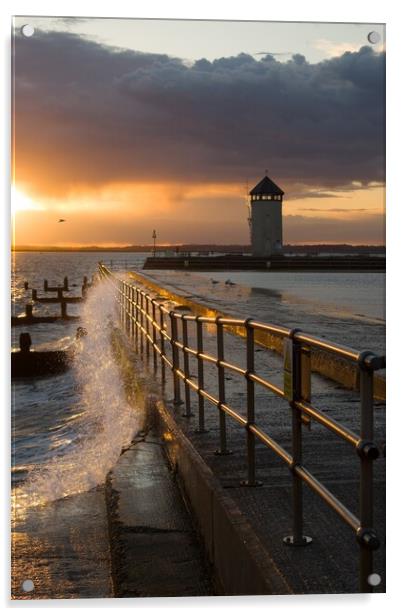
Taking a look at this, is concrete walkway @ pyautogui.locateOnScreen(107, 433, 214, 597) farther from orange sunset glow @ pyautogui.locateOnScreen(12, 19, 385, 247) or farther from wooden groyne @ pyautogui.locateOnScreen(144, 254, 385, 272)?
wooden groyne @ pyautogui.locateOnScreen(144, 254, 385, 272)

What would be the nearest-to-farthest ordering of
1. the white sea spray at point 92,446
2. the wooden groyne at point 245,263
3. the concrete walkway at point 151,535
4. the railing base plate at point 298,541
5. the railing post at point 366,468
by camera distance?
the railing post at point 366,468 < the railing base plate at point 298,541 < the concrete walkway at point 151,535 < the white sea spray at point 92,446 < the wooden groyne at point 245,263

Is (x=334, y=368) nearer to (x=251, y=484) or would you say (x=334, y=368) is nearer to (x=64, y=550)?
(x=251, y=484)

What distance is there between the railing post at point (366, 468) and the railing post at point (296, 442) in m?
0.55

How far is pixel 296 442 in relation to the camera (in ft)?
11.6

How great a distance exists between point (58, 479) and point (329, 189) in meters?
3.16

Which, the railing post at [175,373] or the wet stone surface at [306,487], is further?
the railing post at [175,373]

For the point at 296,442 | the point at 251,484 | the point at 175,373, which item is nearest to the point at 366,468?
the point at 296,442

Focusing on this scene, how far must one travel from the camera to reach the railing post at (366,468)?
8.89ft

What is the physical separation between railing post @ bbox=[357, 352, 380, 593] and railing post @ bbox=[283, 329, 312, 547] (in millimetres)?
553

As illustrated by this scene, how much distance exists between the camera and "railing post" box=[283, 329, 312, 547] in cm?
347

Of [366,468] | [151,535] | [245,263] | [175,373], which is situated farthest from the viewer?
[245,263]

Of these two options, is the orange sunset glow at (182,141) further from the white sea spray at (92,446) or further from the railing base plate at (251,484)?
the white sea spray at (92,446)

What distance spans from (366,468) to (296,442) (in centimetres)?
76

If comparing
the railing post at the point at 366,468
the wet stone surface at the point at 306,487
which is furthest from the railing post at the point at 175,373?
the railing post at the point at 366,468
